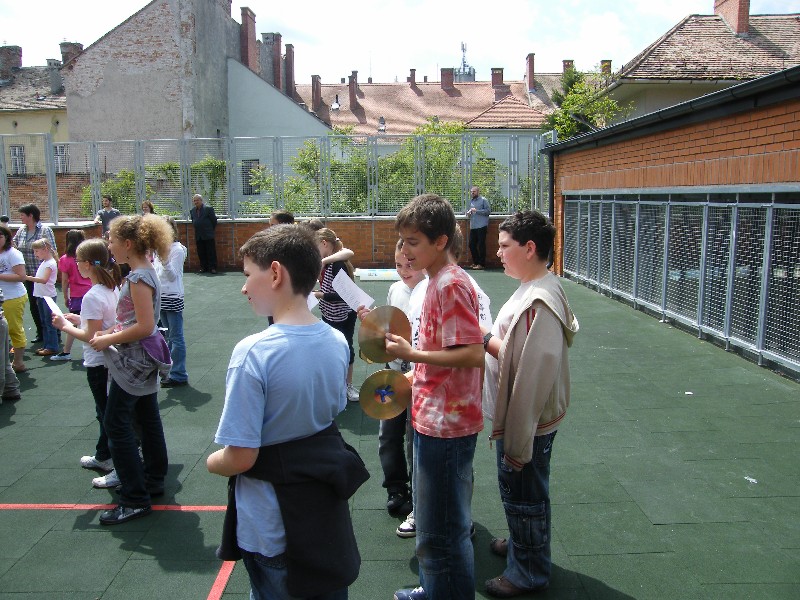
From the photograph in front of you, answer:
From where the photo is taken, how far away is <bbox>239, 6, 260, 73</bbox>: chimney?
35.6 m

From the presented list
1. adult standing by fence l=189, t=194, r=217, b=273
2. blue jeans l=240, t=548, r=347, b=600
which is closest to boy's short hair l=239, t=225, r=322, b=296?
blue jeans l=240, t=548, r=347, b=600

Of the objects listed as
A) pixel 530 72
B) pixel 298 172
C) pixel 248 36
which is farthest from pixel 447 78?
pixel 298 172

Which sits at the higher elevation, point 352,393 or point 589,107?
point 589,107

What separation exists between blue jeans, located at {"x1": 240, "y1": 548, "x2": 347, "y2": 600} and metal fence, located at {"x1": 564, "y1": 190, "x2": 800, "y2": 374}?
242 inches

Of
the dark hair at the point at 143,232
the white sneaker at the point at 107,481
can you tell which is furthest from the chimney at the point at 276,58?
the white sneaker at the point at 107,481

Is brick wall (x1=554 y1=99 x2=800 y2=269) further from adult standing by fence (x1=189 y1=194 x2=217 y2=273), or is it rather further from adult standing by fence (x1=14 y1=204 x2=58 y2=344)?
adult standing by fence (x1=189 y1=194 x2=217 y2=273)

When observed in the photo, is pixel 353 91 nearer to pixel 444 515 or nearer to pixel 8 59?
pixel 8 59

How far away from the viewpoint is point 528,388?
2.95 meters

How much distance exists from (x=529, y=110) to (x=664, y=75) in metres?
12.9

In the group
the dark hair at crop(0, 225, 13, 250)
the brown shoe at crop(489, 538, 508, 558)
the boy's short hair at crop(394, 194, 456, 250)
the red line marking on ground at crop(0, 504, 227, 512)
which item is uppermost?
the boy's short hair at crop(394, 194, 456, 250)

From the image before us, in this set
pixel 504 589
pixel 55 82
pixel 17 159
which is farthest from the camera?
pixel 55 82

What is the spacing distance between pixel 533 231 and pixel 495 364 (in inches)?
25.7

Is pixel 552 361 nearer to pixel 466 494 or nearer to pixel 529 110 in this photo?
pixel 466 494

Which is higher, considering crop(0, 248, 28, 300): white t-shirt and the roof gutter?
the roof gutter
